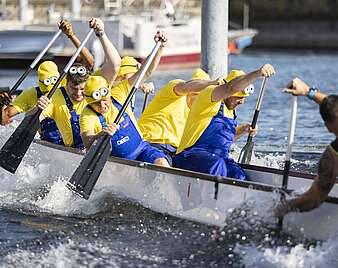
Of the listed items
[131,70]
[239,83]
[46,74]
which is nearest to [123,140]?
[131,70]

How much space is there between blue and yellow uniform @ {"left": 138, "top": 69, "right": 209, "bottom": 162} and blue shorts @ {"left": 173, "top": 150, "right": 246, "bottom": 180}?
29.6 inches

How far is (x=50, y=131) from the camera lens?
427 inches

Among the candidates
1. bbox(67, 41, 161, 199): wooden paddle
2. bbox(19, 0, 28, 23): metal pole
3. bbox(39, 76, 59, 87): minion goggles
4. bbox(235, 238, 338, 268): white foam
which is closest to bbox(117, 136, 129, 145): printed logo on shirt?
bbox(67, 41, 161, 199): wooden paddle

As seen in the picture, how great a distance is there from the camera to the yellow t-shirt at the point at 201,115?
910 centimetres

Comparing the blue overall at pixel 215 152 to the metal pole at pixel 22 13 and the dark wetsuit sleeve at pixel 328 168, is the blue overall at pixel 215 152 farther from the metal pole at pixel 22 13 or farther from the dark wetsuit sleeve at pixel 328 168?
the metal pole at pixel 22 13

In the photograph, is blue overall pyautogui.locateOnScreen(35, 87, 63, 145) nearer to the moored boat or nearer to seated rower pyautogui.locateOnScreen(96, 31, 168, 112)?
the moored boat

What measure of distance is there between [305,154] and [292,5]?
34.5 meters

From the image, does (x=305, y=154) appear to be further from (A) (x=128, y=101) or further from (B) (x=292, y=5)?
(B) (x=292, y=5)

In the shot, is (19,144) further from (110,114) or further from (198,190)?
(198,190)

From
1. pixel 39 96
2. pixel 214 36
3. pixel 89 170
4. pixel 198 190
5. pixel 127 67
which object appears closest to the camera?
pixel 198 190

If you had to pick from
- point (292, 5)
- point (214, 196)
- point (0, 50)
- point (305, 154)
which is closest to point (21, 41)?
point (0, 50)

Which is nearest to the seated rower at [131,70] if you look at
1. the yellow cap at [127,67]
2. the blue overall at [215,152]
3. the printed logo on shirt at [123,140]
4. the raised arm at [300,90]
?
the yellow cap at [127,67]

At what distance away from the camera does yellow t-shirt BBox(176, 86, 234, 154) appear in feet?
29.9

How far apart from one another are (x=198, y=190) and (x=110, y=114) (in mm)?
1455
